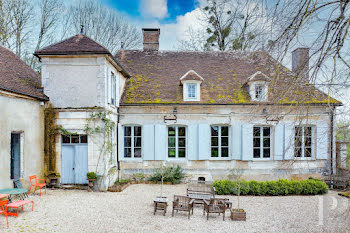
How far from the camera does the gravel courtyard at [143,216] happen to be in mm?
6559

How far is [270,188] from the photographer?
34.0 feet

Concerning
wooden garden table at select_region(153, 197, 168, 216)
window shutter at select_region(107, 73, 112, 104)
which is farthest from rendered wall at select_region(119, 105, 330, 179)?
wooden garden table at select_region(153, 197, 168, 216)

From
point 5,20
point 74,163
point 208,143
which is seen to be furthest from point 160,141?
point 5,20

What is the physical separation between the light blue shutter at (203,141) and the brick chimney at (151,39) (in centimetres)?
674

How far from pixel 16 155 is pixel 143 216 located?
212 inches

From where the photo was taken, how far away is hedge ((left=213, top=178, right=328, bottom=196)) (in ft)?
33.4

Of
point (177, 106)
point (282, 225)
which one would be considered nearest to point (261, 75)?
point (177, 106)

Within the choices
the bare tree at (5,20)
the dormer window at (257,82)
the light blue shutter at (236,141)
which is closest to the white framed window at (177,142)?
the light blue shutter at (236,141)

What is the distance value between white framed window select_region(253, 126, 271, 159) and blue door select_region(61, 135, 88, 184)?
824cm

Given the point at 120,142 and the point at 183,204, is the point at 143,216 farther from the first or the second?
the point at 120,142

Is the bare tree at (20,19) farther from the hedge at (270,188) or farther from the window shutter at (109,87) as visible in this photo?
the hedge at (270,188)

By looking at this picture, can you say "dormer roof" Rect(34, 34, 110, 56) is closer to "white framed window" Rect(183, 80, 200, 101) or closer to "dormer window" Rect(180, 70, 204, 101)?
"dormer window" Rect(180, 70, 204, 101)

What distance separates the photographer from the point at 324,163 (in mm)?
12688

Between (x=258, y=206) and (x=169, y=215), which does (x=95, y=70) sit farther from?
(x=258, y=206)
